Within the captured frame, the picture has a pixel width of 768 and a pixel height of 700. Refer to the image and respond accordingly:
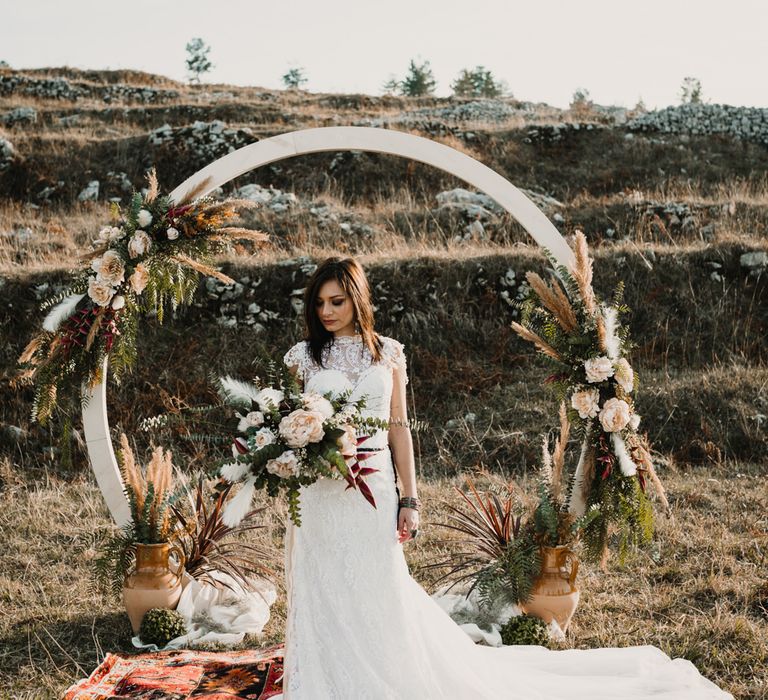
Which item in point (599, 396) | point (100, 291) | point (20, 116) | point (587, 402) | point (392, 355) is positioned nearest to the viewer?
point (392, 355)

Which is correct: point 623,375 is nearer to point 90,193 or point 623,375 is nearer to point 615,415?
point 615,415

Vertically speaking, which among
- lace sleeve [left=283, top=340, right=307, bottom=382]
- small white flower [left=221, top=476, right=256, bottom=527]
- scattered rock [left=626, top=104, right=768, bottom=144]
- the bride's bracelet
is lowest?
the bride's bracelet

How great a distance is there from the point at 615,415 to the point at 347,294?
1817mm

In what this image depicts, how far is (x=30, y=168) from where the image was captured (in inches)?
645

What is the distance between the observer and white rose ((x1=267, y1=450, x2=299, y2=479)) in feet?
11.5

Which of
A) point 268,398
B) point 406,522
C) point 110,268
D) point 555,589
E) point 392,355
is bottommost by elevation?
point 555,589

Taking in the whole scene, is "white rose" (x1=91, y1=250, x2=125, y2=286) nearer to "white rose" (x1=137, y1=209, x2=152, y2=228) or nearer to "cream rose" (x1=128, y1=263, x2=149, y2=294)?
"cream rose" (x1=128, y1=263, x2=149, y2=294)

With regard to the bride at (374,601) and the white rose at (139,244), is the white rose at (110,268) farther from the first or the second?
the bride at (374,601)

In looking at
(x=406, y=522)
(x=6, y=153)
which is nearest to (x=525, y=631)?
(x=406, y=522)

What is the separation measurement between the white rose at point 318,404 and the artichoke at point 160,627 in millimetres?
2240

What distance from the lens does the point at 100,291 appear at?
16.1 feet

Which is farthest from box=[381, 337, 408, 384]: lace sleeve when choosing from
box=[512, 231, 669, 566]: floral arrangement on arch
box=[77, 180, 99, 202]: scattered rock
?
box=[77, 180, 99, 202]: scattered rock

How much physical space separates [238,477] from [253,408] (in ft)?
1.12

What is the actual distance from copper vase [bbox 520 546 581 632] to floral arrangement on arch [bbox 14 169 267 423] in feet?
9.27
